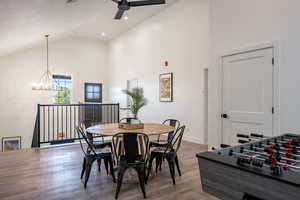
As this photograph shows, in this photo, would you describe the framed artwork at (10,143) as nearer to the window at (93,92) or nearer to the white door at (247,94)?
the window at (93,92)

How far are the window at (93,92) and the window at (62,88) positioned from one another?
2.48 ft

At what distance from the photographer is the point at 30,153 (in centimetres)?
482

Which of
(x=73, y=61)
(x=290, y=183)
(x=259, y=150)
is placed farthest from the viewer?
(x=73, y=61)

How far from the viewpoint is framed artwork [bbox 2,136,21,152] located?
805 cm

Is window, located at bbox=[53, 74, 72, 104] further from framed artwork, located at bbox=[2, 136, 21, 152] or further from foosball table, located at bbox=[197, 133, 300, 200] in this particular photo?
foosball table, located at bbox=[197, 133, 300, 200]

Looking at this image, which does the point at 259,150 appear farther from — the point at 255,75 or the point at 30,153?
the point at 30,153

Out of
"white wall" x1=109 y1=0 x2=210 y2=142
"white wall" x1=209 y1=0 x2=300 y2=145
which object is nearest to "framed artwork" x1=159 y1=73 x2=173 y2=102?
"white wall" x1=109 y1=0 x2=210 y2=142

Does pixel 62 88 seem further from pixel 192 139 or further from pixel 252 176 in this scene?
pixel 252 176

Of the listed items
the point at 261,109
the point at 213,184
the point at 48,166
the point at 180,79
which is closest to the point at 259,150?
the point at 213,184

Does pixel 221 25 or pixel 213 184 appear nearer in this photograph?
pixel 213 184

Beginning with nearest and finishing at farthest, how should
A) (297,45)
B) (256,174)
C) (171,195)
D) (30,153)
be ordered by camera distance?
(256,174), (171,195), (297,45), (30,153)

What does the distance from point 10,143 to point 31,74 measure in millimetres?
2926

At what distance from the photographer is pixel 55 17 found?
4980 mm

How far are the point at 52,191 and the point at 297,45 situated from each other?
4.07 m
